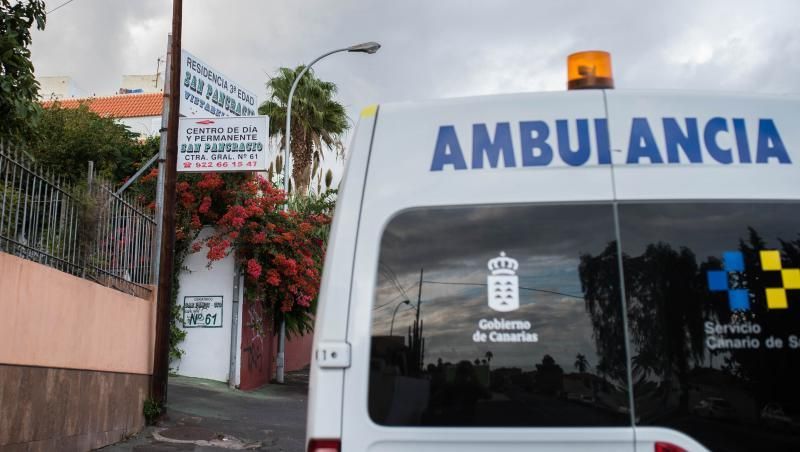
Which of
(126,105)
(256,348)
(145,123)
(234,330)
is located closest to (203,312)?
(234,330)

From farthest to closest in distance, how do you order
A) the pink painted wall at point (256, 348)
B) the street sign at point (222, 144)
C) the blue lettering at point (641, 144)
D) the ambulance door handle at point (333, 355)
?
the pink painted wall at point (256, 348) → the street sign at point (222, 144) → the blue lettering at point (641, 144) → the ambulance door handle at point (333, 355)

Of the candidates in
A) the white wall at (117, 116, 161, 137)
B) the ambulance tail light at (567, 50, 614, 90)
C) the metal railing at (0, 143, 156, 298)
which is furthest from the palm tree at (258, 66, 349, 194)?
the ambulance tail light at (567, 50, 614, 90)

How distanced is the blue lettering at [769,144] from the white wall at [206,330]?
46.8 feet

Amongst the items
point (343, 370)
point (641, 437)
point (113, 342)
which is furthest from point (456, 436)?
point (113, 342)

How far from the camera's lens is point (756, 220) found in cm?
275

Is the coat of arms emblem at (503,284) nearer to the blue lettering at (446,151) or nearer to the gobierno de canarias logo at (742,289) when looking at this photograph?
the blue lettering at (446,151)

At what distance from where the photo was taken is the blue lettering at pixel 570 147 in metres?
2.83

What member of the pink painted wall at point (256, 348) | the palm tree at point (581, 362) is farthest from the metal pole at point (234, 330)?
the palm tree at point (581, 362)

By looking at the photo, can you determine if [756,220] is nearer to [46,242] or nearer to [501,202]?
[501,202]

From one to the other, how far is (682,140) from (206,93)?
12.8 metres

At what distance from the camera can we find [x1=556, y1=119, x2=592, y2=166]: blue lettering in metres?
2.83

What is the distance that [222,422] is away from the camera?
12477mm

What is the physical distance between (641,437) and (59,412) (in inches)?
305

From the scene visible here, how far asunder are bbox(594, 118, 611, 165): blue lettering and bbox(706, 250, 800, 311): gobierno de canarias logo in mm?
526
